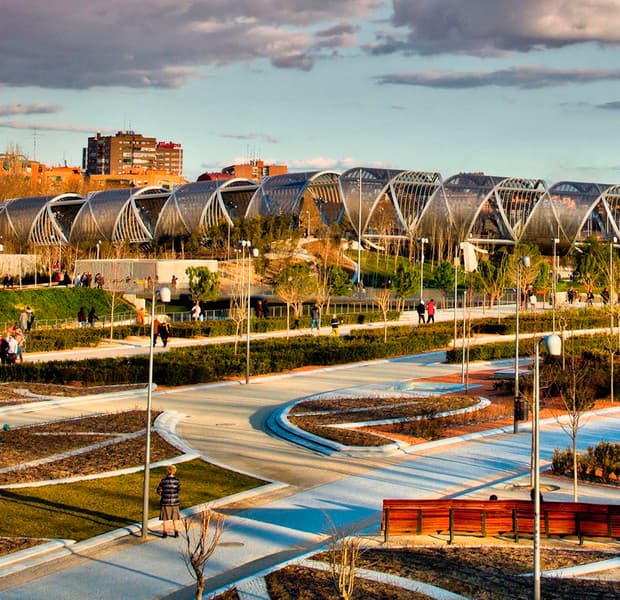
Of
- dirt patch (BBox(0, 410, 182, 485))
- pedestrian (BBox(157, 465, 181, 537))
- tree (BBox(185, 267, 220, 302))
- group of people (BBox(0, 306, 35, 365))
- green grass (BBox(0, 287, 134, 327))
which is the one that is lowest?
dirt patch (BBox(0, 410, 182, 485))

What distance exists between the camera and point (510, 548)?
14.2 meters

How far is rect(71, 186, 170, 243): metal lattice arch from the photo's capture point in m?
103

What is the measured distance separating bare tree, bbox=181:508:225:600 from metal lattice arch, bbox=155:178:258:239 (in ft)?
270

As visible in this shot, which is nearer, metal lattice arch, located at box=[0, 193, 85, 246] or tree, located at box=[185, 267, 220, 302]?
tree, located at box=[185, 267, 220, 302]

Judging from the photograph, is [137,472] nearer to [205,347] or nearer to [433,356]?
[205,347]

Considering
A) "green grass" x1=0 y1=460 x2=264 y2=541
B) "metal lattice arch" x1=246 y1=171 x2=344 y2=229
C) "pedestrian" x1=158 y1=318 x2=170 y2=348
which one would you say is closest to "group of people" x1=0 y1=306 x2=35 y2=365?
"pedestrian" x1=158 y1=318 x2=170 y2=348

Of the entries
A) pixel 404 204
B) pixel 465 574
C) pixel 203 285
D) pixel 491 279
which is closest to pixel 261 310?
pixel 203 285

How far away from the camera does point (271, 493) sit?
56.2ft

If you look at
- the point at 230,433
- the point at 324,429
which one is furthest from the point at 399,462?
the point at 230,433

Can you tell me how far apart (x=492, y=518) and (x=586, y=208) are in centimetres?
8485

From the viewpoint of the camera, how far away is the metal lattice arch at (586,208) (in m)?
95.4

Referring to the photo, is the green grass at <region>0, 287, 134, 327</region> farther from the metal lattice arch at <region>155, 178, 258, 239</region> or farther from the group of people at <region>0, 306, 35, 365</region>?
the metal lattice arch at <region>155, 178, 258, 239</region>

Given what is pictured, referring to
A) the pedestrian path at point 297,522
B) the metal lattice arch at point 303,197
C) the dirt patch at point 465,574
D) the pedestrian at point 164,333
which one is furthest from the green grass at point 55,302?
the metal lattice arch at point 303,197

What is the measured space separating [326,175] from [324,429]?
7234 centimetres
